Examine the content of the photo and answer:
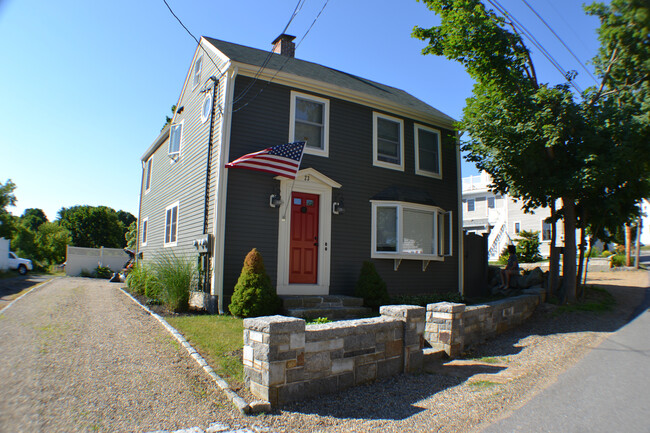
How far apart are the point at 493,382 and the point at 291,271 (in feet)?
16.8

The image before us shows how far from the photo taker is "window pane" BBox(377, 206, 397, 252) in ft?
34.5

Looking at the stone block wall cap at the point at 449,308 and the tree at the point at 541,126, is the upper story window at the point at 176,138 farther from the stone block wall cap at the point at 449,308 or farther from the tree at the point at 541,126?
the stone block wall cap at the point at 449,308

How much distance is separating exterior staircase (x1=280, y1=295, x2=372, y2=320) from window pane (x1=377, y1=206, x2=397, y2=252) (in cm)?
199

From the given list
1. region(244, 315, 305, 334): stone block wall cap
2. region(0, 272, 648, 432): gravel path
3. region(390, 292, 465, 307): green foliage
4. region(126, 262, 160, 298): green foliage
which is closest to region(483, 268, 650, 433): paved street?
region(0, 272, 648, 432): gravel path

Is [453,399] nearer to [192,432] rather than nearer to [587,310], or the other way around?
[192,432]

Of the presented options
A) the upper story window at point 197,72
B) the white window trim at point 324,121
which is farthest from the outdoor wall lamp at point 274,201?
the upper story window at point 197,72

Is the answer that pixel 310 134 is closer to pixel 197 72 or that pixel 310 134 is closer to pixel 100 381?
pixel 197 72

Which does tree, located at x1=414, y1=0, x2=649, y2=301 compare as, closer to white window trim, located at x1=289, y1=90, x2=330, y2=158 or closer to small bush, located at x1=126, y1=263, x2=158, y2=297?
white window trim, located at x1=289, y1=90, x2=330, y2=158

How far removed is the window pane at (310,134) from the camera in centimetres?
977

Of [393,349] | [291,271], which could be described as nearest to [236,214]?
[291,271]

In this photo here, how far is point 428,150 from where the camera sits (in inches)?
476

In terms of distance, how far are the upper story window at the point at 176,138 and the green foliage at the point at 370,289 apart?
6.50m

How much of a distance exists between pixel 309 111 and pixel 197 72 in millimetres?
3813

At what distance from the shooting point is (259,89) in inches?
362
